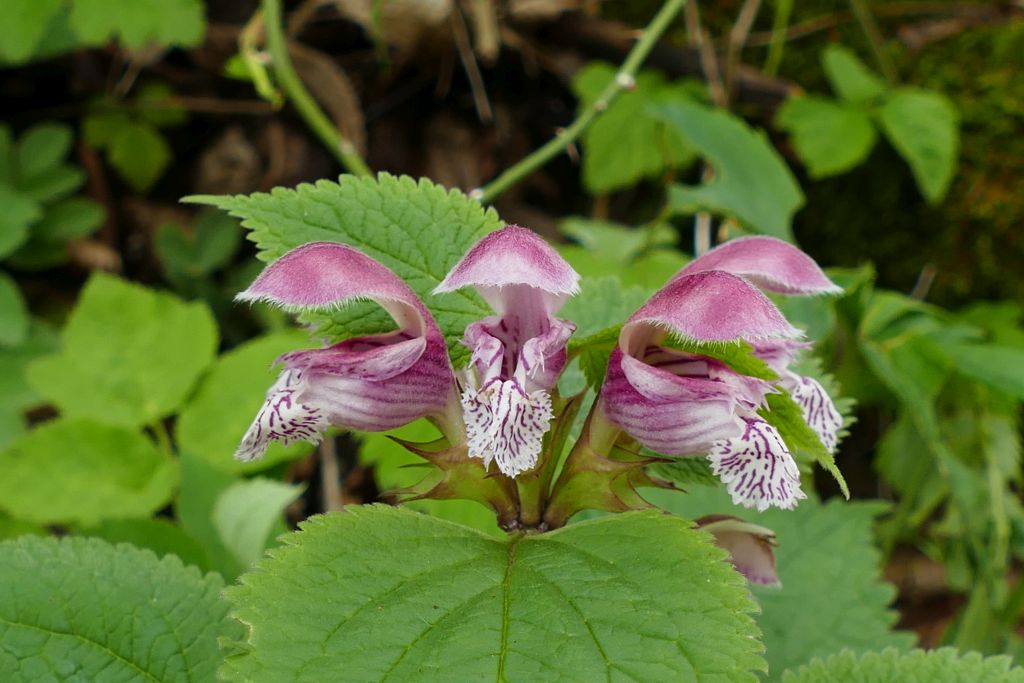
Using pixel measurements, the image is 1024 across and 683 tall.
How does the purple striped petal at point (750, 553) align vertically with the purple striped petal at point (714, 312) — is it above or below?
below

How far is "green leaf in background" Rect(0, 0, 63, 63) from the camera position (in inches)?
71.4

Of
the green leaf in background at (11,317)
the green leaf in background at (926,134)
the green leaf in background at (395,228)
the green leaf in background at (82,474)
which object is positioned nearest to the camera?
the green leaf in background at (395,228)

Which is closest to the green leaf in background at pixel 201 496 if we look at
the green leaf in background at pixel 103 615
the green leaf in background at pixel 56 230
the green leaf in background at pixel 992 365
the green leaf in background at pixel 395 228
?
the green leaf in background at pixel 103 615

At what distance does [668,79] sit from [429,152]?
2.12 ft

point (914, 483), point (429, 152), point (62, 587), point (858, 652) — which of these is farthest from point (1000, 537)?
point (429, 152)

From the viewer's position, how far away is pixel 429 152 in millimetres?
2520

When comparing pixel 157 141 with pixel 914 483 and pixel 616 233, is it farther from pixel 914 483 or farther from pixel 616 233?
pixel 914 483

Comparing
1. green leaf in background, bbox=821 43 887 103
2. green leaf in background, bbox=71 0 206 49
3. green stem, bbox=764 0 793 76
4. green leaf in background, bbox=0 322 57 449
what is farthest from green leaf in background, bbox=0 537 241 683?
green stem, bbox=764 0 793 76

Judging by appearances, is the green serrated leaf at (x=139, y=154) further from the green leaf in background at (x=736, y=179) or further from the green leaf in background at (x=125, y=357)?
the green leaf in background at (x=736, y=179)

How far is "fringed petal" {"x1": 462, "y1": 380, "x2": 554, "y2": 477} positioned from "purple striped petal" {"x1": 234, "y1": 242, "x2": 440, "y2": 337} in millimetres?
96

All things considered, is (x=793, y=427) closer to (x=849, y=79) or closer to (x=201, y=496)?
(x=201, y=496)

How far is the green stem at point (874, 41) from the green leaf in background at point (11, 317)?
196 centimetres

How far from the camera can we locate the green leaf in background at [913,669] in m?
0.74

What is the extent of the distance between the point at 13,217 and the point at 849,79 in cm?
181
